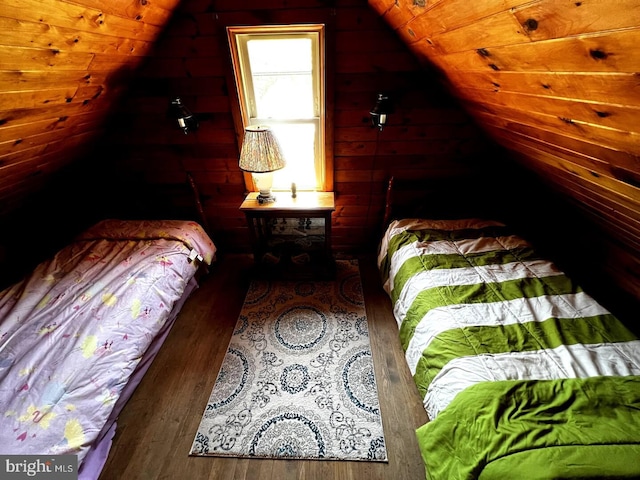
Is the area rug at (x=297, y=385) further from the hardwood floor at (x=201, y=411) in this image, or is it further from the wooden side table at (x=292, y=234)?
the wooden side table at (x=292, y=234)

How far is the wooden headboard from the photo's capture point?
239 cm

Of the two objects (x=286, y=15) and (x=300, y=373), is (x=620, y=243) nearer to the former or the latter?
(x=300, y=373)

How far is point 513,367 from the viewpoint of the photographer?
47.5 inches

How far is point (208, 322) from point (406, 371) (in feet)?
4.76

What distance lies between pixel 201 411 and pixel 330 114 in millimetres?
2127

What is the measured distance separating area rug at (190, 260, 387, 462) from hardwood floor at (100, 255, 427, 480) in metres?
0.05

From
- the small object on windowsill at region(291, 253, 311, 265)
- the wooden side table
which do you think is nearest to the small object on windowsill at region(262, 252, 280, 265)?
the wooden side table

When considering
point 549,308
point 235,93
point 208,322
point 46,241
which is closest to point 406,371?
point 549,308

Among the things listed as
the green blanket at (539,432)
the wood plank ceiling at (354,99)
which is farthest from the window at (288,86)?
the green blanket at (539,432)

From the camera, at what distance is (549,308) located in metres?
1.45

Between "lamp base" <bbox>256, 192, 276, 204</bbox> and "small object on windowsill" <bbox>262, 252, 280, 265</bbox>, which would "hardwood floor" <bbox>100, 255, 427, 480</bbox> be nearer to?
"small object on windowsill" <bbox>262, 252, 280, 265</bbox>

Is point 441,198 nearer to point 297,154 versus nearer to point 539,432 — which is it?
point 297,154

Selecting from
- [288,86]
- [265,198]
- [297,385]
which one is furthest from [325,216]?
[297,385]

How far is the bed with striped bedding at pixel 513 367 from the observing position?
0.94m
